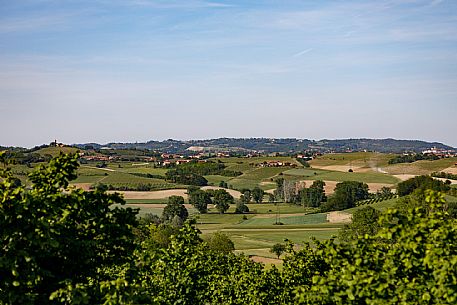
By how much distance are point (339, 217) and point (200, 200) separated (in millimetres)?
28503

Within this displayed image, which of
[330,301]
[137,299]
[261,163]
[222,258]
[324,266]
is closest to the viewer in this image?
[137,299]

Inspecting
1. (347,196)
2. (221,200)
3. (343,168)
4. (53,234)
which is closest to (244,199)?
(221,200)

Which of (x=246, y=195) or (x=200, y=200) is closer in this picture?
(x=200, y=200)

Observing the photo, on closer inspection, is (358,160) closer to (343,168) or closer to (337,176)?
(343,168)

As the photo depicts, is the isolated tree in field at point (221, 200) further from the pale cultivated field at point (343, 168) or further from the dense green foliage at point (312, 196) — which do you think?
the pale cultivated field at point (343, 168)

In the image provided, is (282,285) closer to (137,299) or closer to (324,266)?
(324,266)

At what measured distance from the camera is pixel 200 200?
11000cm

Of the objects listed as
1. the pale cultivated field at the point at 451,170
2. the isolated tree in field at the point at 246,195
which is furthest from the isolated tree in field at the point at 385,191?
the isolated tree in field at the point at 246,195

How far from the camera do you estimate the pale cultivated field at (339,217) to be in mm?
96056

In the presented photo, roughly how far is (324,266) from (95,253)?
36.8 ft

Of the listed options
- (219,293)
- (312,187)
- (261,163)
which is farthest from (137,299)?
(261,163)

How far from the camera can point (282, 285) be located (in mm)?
21688

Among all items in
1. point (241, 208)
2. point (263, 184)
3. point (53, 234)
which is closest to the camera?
point (53, 234)

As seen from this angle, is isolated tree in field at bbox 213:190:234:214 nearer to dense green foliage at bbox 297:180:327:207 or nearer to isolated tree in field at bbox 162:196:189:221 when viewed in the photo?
isolated tree in field at bbox 162:196:189:221
